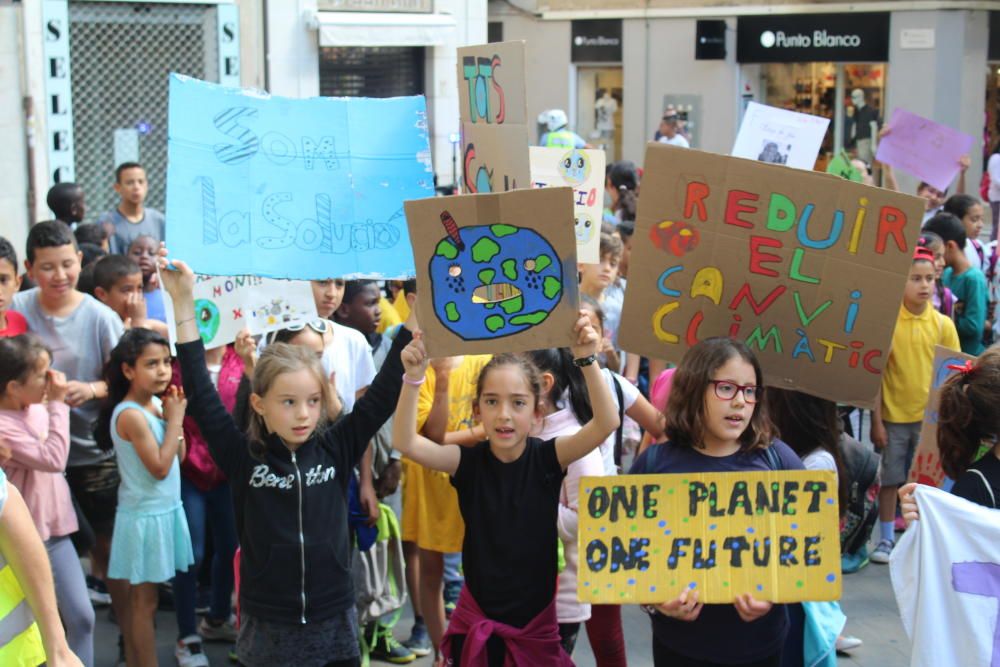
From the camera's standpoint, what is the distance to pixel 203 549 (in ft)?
19.3

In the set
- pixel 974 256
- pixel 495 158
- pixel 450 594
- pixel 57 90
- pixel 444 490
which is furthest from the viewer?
pixel 57 90

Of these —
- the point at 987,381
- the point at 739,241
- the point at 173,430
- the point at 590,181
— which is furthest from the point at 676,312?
the point at 590,181

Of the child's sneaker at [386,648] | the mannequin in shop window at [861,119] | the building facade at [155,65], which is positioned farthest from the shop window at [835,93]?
the child's sneaker at [386,648]

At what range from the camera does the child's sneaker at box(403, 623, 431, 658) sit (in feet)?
19.2

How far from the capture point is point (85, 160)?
13203 mm

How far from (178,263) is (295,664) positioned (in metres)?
1.33

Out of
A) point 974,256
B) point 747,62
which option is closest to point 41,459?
point 974,256

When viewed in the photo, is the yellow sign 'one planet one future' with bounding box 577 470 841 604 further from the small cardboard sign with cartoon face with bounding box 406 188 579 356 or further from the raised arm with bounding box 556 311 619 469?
the small cardboard sign with cartoon face with bounding box 406 188 579 356

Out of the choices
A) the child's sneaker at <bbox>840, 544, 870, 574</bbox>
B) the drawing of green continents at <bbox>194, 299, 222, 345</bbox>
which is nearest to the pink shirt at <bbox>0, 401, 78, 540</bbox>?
the drawing of green continents at <bbox>194, 299, 222, 345</bbox>

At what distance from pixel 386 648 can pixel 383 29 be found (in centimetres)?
1065

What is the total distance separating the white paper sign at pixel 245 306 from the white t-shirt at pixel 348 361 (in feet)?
0.80

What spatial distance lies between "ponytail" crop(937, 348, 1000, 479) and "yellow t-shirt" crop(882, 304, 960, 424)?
2964mm

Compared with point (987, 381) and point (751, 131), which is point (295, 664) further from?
point (751, 131)

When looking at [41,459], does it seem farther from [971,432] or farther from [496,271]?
[971,432]
